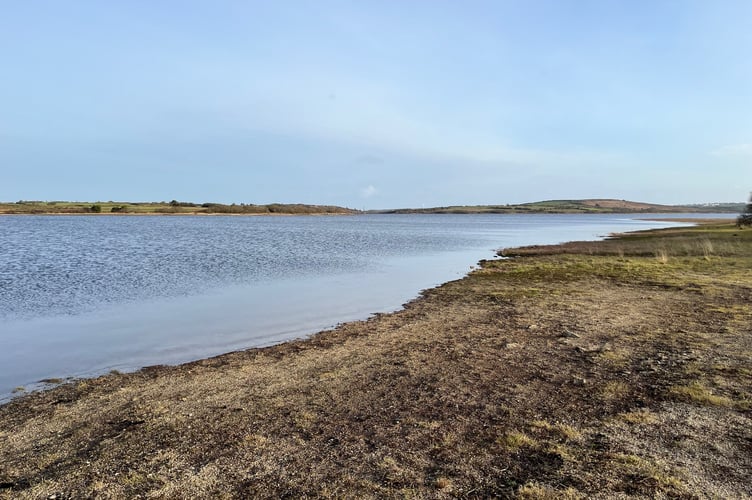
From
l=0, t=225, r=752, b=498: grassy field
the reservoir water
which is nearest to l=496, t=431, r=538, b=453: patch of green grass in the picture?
l=0, t=225, r=752, b=498: grassy field

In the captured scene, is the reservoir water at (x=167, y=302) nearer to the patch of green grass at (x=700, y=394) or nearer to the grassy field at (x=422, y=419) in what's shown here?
the grassy field at (x=422, y=419)

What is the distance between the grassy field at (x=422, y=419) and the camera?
5.80m

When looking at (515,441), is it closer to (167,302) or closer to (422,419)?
(422,419)

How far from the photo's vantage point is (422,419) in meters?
7.70

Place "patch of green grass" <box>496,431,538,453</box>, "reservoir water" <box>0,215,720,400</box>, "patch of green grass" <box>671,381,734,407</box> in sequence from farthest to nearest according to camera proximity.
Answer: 1. "reservoir water" <box>0,215,720,400</box>
2. "patch of green grass" <box>671,381,734,407</box>
3. "patch of green grass" <box>496,431,538,453</box>

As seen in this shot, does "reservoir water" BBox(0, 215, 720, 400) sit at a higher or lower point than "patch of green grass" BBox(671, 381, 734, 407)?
lower

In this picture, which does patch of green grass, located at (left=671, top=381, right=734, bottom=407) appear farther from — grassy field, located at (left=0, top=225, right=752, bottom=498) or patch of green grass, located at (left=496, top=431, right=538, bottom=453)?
patch of green grass, located at (left=496, top=431, right=538, bottom=453)

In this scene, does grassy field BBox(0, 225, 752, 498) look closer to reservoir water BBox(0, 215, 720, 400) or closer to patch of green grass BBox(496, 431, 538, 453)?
patch of green grass BBox(496, 431, 538, 453)

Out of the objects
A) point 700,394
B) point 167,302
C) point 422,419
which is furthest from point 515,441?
point 167,302

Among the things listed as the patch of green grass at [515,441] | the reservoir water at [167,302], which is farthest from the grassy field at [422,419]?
the reservoir water at [167,302]

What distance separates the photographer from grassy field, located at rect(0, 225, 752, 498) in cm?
580

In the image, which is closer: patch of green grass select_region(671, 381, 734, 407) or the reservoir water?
patch of green grass select_region(671, 381, 734, 407)

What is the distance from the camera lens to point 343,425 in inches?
296

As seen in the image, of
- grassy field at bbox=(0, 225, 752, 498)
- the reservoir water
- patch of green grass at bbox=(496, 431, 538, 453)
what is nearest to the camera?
grassy field at bbox=(0, 225, 752, 498)
